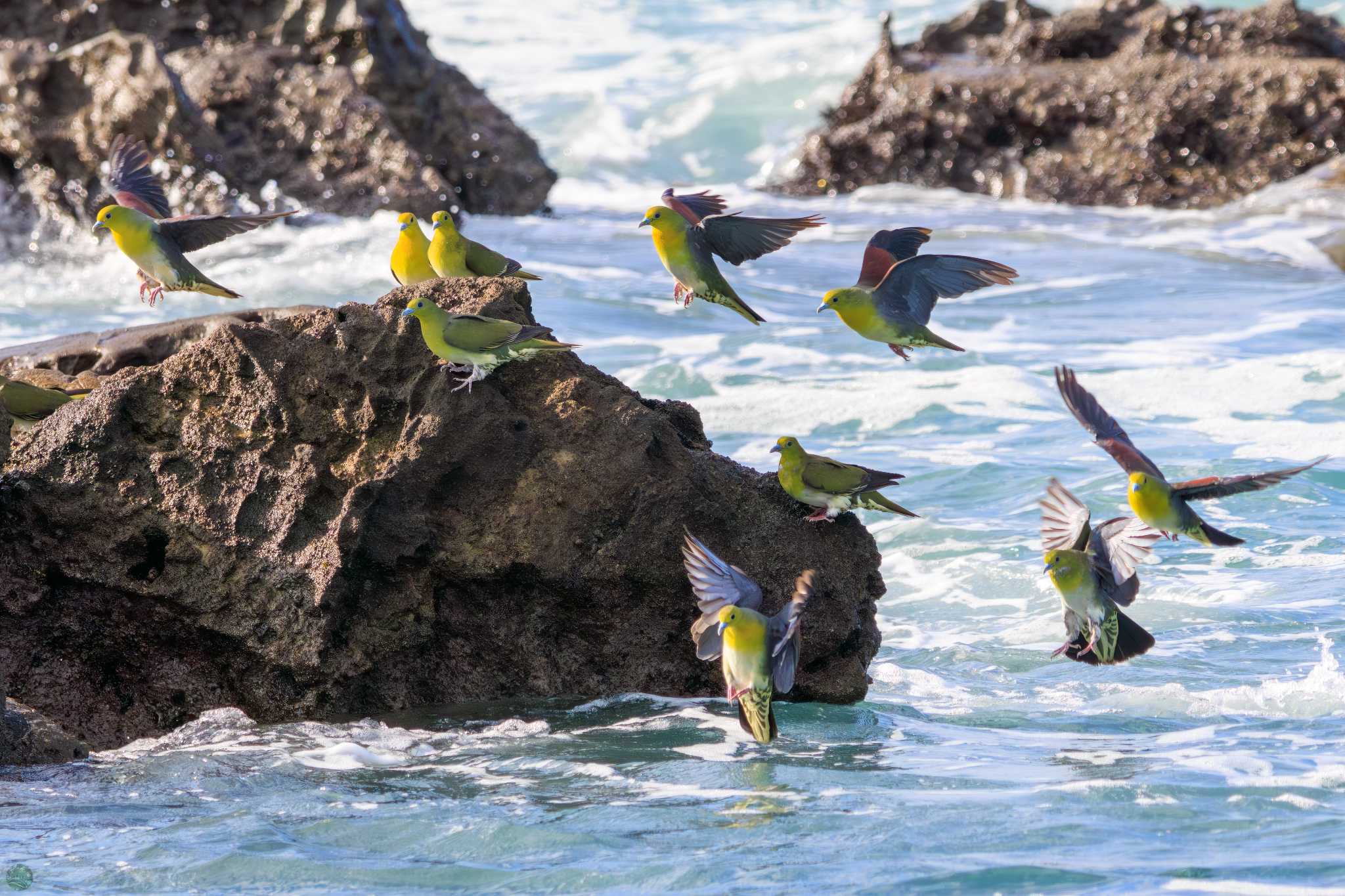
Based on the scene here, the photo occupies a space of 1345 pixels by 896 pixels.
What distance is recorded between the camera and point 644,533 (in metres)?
5.45

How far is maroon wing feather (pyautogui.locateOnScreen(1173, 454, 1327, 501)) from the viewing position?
15.9 feet

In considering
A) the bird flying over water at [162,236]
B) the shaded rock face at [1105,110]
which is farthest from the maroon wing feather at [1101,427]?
the shaded rock face at [1105,110]

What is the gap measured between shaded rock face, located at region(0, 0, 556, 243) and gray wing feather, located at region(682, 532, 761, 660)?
1037 centimetres

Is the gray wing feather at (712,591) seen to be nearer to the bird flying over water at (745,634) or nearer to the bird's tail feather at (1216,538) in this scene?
the bird flying over water at (745,634)

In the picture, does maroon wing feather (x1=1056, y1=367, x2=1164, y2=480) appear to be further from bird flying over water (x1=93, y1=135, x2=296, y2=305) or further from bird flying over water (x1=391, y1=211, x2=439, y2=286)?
bird flying over water (x1=93, y1=135, x2=296, y2=305)

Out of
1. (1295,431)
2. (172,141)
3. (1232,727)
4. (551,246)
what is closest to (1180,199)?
(551,246)

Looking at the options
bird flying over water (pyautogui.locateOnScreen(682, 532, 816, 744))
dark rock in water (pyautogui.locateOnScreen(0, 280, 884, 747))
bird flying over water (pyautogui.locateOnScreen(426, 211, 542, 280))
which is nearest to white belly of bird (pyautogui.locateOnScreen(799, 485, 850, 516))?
dark rock in water (pyautogui.locateOnScreen(0, 280, 884, 747))

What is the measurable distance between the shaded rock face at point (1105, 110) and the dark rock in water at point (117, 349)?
1445cm

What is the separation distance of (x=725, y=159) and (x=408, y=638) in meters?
22.3

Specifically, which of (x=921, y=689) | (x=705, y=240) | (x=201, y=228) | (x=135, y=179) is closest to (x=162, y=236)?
(x=201, y=228)

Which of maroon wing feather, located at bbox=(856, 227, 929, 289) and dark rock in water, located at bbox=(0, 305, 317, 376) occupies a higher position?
maroon wing feather, located at bbox=(856, 227, 929, 289)

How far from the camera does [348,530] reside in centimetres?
→ 523

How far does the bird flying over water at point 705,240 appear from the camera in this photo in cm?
586

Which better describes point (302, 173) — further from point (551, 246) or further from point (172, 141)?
point (551, 246)
